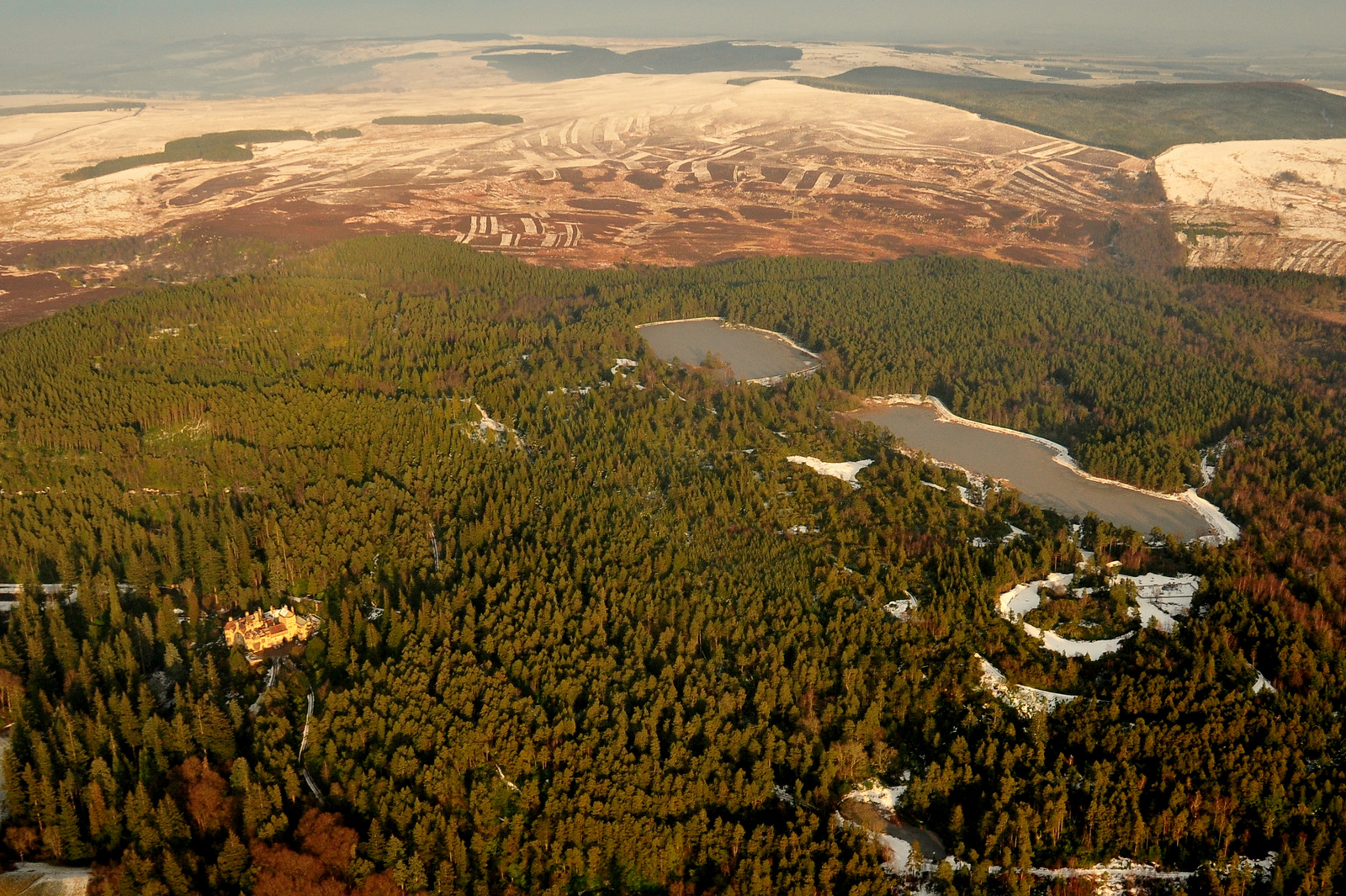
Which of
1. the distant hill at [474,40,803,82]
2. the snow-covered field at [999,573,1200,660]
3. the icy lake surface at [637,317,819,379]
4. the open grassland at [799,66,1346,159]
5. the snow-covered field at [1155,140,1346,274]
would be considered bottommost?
the snow-covered field at [999,573,1200,660]

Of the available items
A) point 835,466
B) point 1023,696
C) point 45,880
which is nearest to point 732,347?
point 835,466

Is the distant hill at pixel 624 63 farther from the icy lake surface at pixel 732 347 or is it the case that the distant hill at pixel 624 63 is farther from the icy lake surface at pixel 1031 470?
the icy lake surface at pixel 1031 470

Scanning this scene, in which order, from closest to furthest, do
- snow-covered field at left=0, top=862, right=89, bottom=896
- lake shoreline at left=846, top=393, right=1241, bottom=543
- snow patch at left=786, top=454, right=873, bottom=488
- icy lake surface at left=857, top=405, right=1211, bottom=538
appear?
snow-covered field at left=0, top=862, right=89, bottom=896
lake shoreline at left=846, top=393, right=1241, bottom=543
icy lake surface at left=857, top=405, right=1211, bottom=538
snow patch at left=786, top=454, right=873, bottom=488

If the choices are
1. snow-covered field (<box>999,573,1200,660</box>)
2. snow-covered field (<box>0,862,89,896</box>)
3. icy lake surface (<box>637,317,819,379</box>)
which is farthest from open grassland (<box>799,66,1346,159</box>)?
snow-covered field (<box>0,862,89,896</box>)

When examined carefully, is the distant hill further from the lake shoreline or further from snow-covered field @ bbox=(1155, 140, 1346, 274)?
the lake shoreline

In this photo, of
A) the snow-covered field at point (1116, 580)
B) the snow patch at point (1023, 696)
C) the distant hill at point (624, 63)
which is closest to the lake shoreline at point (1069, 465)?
the snow-covered field at point (1116, 580)

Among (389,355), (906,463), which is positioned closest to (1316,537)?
(906,463)

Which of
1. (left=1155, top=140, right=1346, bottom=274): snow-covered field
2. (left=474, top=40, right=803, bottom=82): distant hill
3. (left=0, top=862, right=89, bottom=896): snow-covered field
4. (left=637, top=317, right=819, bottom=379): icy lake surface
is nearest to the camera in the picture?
(left=0, top=862, right=89, bottom=896): snow-covered field
